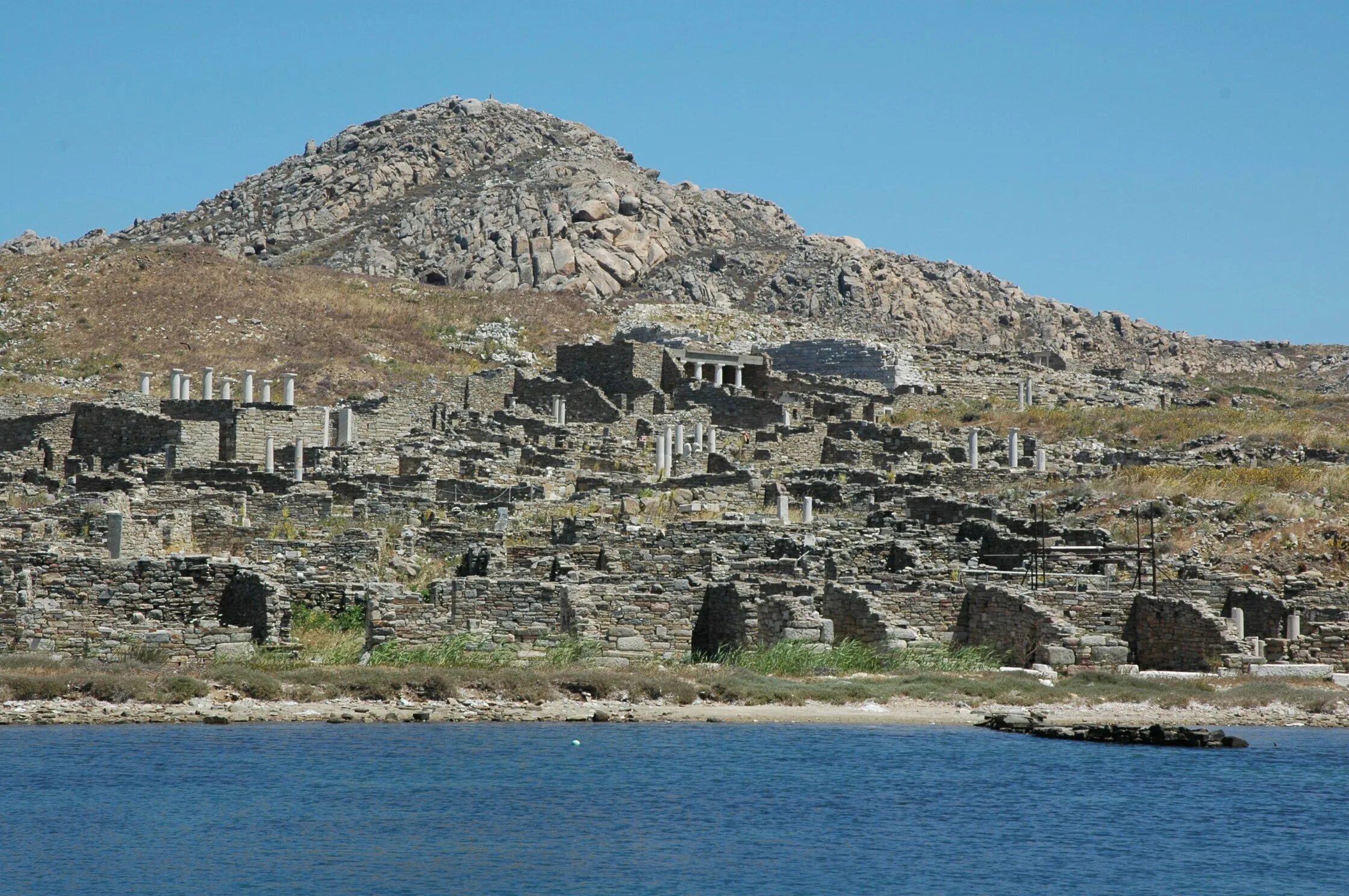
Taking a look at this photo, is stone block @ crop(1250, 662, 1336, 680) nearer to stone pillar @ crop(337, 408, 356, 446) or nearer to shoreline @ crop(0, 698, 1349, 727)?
shoreline @ crop(0, 698, 1349, 727)

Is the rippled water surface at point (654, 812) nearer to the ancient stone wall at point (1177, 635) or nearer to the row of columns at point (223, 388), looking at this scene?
the ancient stone wall at point (1177, 635)

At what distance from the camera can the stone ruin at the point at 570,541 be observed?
3316 cm

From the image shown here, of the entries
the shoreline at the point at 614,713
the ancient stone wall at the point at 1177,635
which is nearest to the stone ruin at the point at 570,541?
the ancient stone wall at the point at 1177,635

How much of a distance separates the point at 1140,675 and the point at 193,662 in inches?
636

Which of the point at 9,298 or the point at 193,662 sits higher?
the point at 9,298

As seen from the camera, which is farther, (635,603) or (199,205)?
(199,205)

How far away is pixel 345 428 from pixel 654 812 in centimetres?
3091

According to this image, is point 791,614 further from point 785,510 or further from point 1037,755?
point 785,510

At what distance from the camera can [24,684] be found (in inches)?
1155

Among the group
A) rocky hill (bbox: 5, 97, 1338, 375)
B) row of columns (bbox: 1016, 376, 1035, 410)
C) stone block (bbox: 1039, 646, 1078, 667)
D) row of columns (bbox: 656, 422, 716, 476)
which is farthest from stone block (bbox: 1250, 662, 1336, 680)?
rocky hill (bbox: 5, 97, 1338, 375)

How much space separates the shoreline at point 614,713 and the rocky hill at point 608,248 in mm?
64160

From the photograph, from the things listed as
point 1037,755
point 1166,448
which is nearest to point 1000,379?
point 1166,448

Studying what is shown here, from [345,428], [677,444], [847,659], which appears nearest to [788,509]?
[677,444]

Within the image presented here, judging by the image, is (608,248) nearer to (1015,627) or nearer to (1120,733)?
(1015,627)
